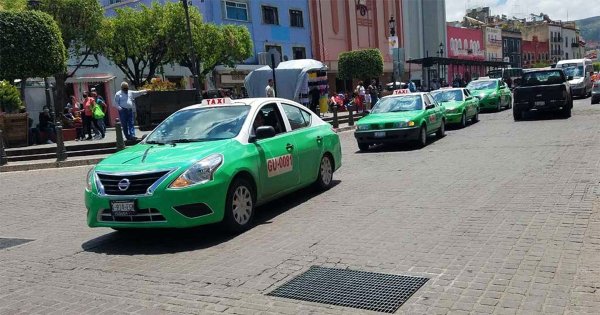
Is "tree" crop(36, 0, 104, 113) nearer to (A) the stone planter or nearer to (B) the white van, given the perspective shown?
(A) the stone planter

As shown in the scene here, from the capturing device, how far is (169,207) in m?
5.92

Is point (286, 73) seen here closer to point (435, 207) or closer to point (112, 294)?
point (435, 207)

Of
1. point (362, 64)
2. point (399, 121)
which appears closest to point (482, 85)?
point (362, 64)

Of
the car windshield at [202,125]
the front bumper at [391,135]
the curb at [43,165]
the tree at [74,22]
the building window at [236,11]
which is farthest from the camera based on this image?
the building window at [236,11]

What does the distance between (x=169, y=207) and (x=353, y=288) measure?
2328 millimetres

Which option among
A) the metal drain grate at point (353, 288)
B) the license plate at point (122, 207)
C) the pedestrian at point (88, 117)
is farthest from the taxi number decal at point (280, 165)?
the pedestrian at point (88, 117)

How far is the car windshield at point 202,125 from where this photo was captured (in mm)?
7082

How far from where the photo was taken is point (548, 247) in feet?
A: 17.5

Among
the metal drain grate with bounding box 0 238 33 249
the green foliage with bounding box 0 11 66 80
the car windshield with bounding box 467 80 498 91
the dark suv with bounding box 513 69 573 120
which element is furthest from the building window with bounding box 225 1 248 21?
the metal drain grate with bounding box 0 238 33 249

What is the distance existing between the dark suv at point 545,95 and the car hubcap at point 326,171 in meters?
12.9

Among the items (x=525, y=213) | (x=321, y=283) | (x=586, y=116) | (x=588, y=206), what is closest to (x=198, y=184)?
(x=321, y=283)

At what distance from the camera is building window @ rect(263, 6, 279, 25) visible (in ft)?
135

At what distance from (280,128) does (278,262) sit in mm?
2876

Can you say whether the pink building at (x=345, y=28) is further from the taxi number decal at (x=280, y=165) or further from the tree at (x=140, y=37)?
the taxi number decal at (x=280, y=165)
